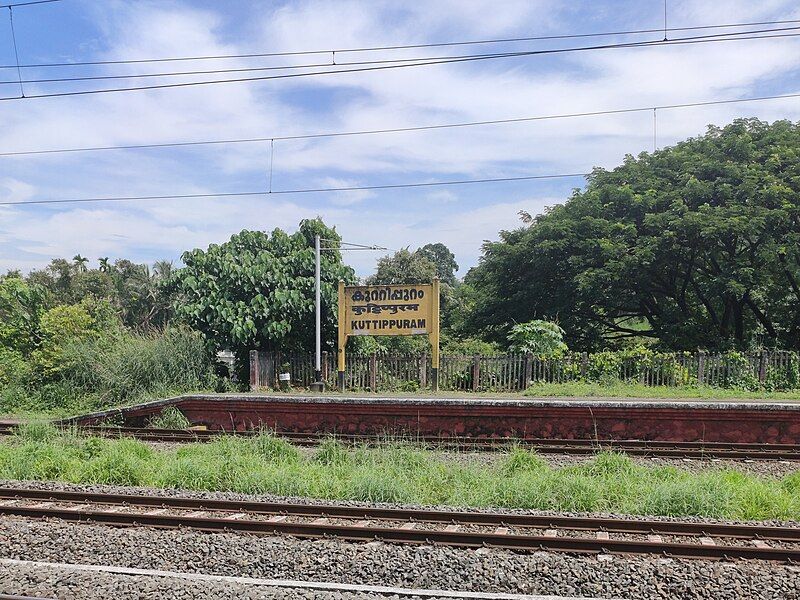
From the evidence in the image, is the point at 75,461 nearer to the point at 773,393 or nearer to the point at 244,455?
the point at 244,455

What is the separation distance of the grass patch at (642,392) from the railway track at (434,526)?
923 centimetres

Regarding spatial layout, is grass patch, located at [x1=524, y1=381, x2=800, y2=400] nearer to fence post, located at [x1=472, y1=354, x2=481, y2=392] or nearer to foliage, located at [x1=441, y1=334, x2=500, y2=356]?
fence post, located at [x1=472, y1=354, x2=481, y2=392]

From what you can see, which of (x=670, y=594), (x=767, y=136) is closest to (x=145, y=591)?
(x=670, y=594)

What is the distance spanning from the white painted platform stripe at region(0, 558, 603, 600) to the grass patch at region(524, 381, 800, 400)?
11.4 meters

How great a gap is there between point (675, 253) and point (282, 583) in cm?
2013

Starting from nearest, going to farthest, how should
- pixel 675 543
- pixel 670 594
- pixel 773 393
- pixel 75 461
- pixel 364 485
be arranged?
pixel 670 594 < pixel 675 543 < pixel 364 485 < pixel 75 461 < pixel 773 393

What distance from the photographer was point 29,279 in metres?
38.2

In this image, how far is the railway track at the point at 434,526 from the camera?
7.26m

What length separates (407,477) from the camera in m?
10.4

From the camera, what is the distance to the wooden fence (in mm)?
18641

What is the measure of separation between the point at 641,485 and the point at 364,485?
3.73m

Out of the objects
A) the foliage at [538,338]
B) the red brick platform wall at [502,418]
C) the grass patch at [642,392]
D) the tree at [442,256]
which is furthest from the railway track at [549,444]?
the tree at [442,256]

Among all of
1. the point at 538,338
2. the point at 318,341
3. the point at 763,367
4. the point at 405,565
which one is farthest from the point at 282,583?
the point at 763,367

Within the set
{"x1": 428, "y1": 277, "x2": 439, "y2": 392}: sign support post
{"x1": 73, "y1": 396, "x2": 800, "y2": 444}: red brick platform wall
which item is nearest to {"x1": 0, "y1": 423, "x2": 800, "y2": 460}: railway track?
{"x1": 73, "y1": 396, "x2": 800, "y2": 444}: red brick platform wall
